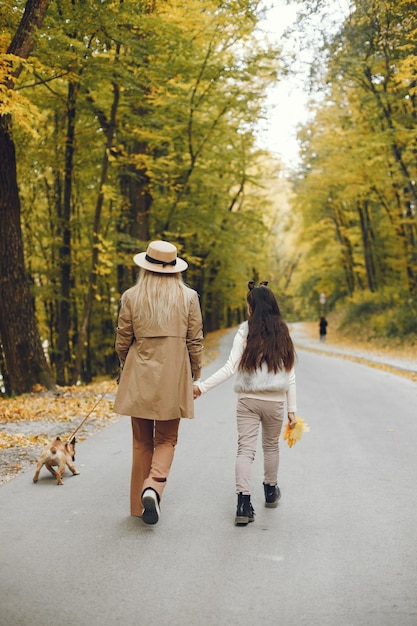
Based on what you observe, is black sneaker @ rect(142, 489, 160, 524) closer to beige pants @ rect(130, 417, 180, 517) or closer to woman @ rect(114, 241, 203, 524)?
woman @ rect(114, 241, 203, 524)

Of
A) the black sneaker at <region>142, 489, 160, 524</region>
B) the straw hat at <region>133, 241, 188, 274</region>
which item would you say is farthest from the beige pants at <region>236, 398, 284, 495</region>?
the straw hat at <region>133, 241, 188, 274</region>

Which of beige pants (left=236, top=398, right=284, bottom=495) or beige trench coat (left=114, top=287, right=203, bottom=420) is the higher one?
beige trench coat (left=114, top=287, right=203, bottom=420)

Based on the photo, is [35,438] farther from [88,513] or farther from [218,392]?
[218,392]

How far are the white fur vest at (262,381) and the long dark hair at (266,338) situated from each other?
0.12 feet

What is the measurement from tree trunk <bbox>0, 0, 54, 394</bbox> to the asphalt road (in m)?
5.82

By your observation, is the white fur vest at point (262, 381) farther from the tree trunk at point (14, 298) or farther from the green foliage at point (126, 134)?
the tree trunk at point (14, 298)

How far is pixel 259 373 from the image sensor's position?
559cm

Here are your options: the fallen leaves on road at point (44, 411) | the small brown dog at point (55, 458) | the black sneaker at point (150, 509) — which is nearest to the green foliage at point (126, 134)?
the fallen leaves on road at point (44, 411)

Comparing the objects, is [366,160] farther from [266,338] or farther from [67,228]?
[266,338]

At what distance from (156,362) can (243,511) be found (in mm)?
1304

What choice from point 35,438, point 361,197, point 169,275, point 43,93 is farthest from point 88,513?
point 361,197

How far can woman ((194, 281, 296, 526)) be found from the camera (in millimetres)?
5570

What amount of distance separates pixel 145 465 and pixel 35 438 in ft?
12.8

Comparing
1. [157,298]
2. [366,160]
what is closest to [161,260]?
[157,298]
